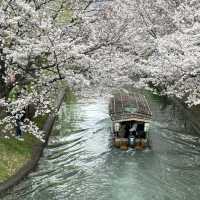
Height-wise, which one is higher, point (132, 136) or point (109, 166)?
point (132, 136)

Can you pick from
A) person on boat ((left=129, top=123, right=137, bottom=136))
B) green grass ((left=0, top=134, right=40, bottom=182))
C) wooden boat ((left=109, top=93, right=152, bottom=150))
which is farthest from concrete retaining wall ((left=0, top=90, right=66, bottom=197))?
person on boat ((left=129, top=123, right=137, bottom=136))

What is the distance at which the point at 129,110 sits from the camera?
29.0 meters

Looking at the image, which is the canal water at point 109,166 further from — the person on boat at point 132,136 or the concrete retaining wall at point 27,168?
the person on boat at point 132,136

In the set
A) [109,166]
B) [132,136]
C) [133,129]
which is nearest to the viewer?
[109,166]

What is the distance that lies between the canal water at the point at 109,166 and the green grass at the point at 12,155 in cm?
88

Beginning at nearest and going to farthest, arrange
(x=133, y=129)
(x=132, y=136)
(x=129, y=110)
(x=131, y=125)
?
(x=132, y=136), (x=133, y=129), (x=129, y=110), (x=131, y=125)

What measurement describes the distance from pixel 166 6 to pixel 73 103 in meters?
13.7

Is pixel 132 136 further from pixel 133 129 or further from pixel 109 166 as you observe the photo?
pixel 109 166

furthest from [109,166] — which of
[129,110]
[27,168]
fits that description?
[27,168]

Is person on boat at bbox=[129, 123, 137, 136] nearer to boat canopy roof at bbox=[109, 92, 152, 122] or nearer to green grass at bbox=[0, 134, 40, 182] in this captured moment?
boat canopy roof at bbox=[109, 92, 152, 122]

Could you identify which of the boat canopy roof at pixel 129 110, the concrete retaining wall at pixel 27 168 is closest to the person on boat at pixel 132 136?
the boat canopy roof at pixel 129 110

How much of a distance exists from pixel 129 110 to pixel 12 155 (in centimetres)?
889

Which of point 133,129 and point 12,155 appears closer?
point 12,155

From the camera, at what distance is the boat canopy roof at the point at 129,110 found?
94.0ft
